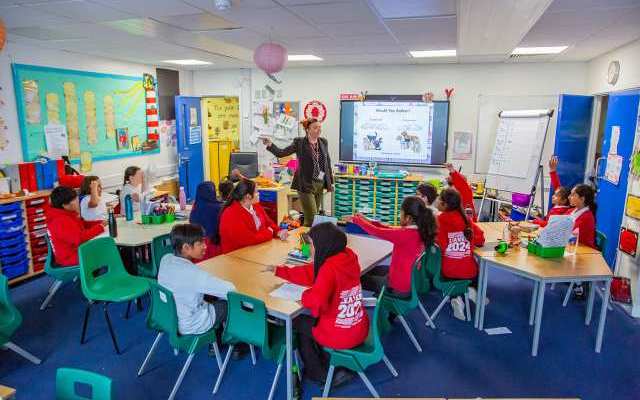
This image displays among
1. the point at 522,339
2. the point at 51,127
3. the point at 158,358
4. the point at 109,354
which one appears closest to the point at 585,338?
the point at 522,339

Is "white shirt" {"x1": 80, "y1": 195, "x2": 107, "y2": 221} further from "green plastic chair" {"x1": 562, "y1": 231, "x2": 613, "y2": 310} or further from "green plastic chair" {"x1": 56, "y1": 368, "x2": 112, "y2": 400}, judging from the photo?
"green plastic chair" {"x1": 562, "y1": 231, "x2": 613, "y2": 310}

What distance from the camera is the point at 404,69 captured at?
6734 mm

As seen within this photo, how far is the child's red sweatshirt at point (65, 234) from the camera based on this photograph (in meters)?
3.69

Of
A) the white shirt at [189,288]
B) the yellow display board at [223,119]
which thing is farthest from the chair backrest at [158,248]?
the yellow display board at [223,119]

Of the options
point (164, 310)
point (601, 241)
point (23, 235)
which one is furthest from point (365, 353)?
point (23, 235)

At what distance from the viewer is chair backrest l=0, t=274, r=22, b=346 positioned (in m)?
2.86

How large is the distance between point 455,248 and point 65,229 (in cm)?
330

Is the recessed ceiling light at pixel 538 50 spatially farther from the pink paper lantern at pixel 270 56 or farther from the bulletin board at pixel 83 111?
the bulletin board at pixel 83 111

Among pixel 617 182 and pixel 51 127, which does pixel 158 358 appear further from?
pixel 617 182

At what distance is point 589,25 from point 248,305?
3.67 metres

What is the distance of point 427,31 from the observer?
162 inches

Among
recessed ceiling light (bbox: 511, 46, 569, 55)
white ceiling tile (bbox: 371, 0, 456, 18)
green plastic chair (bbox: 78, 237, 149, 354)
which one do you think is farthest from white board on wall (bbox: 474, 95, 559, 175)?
green plastic chair (bbox: 78, 237, 149, 354)

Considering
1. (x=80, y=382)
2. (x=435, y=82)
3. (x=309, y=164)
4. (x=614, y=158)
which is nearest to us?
(x=80, y=382)

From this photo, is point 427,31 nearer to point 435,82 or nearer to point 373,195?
point 435,82
